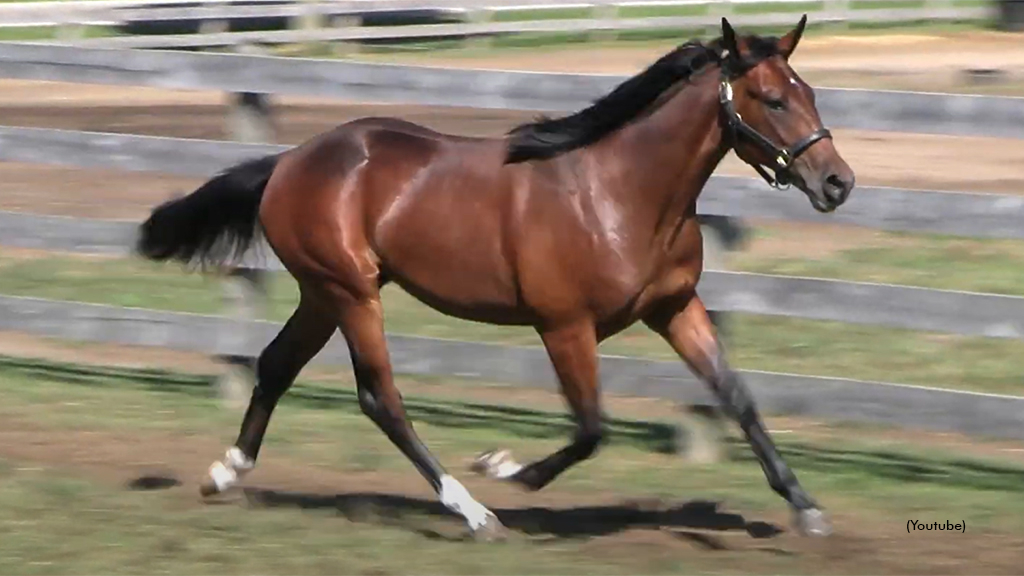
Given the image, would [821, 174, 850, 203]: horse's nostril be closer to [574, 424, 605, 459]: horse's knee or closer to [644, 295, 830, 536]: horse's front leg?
[644, 295, 830, 536]: horse's front leg

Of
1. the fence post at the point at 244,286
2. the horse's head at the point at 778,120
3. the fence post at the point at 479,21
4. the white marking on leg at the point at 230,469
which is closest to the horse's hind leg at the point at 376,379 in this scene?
the white marking on leg at the point at 230,469

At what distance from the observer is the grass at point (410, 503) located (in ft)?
19.2

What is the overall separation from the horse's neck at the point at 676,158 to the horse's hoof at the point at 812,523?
1027 mm

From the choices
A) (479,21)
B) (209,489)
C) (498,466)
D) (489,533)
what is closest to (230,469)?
(209,489)

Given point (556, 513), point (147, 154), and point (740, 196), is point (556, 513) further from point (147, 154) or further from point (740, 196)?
point (147, 154)

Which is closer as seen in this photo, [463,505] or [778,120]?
[778,120]

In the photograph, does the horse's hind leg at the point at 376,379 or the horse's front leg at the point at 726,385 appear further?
the horse's hind leg at the point at 376,379

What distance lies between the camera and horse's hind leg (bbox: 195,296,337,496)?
22.4ft

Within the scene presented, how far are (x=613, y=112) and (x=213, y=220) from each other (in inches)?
66.7

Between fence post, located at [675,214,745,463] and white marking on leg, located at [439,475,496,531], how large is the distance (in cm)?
143

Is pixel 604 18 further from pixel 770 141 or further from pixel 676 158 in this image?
pixel 770 141

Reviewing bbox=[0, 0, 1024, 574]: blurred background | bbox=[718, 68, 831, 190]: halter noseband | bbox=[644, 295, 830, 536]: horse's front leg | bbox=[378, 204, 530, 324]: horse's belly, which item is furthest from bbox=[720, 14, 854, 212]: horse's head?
bbox=[0, 0, 1024, 574]: blurred background

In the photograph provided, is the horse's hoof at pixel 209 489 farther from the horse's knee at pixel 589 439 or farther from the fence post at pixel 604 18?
the fence post at pixel 604 18

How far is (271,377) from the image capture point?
6973mm
